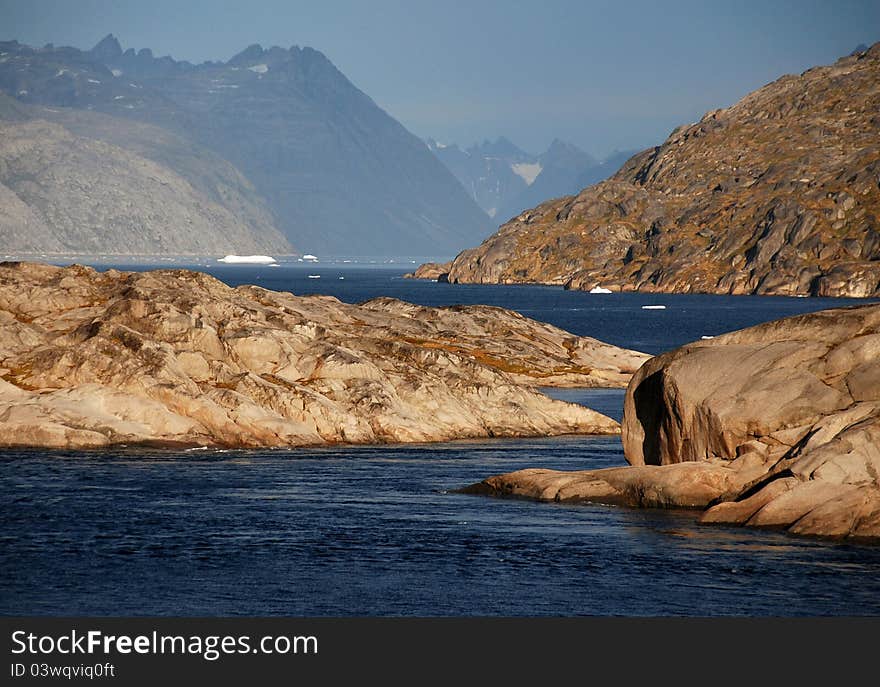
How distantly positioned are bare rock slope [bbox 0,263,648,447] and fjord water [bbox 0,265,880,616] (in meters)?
4.58

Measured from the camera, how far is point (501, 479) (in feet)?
205

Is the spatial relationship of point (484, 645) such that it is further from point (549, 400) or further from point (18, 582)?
point (549, 400)

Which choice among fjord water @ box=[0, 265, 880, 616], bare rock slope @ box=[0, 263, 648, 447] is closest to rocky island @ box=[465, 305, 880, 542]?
fjord water @ box=[0, 265, 880, 616]

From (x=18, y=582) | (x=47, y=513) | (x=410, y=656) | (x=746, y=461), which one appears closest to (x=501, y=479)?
(x=746, y=461)

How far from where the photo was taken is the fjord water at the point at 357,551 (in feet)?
137

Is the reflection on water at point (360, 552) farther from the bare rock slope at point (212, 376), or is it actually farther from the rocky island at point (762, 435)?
the bare rock slope at point (212, 376)

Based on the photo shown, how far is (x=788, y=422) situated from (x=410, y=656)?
26177 mm

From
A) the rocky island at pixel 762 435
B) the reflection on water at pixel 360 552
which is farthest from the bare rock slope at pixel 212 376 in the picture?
the rocky island at pixel 762 435

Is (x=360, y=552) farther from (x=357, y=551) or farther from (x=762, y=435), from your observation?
(x=762, y=435)

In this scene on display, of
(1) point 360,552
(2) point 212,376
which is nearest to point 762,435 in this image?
(1) point 360,552

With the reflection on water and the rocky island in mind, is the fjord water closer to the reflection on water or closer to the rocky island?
→ the reflection on water

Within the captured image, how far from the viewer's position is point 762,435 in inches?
2190

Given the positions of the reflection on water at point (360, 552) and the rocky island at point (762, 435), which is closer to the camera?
the reflection on water at point (360, 552)

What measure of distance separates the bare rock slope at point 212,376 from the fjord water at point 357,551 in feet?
15.0
